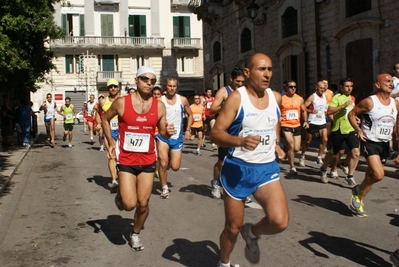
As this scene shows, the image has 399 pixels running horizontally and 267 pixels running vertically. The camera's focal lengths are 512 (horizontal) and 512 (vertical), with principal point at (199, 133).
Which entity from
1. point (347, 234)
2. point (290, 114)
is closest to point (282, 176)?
point (290, 114)

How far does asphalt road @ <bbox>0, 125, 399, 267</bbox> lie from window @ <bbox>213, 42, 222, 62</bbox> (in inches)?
768

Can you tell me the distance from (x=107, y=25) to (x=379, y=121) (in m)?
46.4

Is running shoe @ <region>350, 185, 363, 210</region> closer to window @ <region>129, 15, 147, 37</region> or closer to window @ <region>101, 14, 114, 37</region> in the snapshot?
window @ <region>101, 14, 114, 37</region>

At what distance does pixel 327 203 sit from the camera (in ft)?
25.6

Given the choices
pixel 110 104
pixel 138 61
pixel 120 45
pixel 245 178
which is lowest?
pixel 245 178

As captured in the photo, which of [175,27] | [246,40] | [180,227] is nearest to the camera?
[180,227]

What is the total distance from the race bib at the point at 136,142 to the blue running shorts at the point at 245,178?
1.62 m

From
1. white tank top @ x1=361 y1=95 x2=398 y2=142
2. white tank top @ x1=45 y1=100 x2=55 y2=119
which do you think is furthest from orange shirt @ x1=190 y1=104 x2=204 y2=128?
white tank top @ x1=361 y1=95 x2=398 y2=142

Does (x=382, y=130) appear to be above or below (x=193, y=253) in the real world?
above

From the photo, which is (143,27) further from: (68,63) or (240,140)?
(240,140)

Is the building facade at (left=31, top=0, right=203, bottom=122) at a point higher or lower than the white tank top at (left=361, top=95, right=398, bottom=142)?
higher

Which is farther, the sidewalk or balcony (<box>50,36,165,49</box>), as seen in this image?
balcony (<box>50,36,165,49</box>)

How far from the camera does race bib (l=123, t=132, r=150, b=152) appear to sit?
224 inches

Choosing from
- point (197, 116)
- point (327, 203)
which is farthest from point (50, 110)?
point (327, 203)
